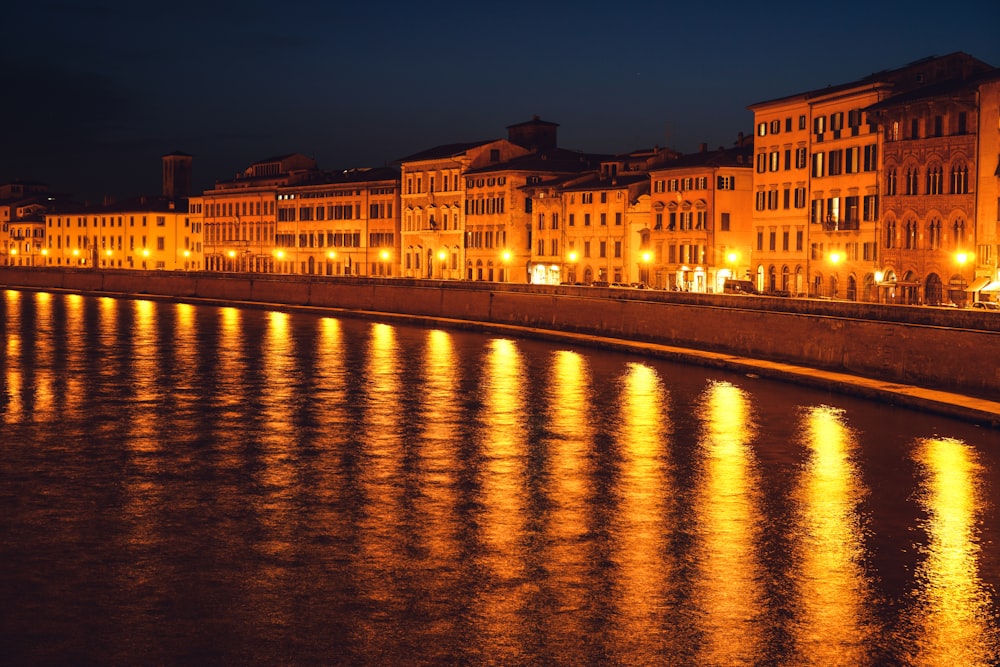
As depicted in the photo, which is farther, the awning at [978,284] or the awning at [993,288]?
the awning at [978,284]

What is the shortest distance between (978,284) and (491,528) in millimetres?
37021

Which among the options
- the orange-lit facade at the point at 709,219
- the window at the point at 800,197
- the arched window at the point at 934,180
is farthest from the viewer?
the orange-lit facade at the point at 709,219

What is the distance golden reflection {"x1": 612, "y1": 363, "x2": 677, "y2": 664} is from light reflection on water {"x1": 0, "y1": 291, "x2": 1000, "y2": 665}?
0.14 ft

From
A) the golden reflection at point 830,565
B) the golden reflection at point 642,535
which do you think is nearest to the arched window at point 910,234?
the golden reflection at point 642,535

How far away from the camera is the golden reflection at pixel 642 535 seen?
10.9 m

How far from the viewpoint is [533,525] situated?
15.1m

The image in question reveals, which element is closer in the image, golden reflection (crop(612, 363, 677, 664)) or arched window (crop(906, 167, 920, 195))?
golden reflection (crop(612, 363, 677, 664))

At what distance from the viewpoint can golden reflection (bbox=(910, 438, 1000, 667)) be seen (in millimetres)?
10477

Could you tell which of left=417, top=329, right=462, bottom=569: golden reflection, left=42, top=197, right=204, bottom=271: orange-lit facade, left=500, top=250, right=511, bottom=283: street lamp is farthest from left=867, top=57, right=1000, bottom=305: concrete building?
left=42, top=197, right=204, bottom=271: orange-lit facade

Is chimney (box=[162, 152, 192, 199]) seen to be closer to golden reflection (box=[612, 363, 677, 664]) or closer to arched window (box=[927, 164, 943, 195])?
arched window (box=[927, 164, 943, 195])

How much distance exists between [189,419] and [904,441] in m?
13.1

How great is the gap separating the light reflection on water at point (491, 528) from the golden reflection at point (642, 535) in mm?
42

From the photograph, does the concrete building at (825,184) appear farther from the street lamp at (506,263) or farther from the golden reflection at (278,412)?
the golden reflection at (278,412)

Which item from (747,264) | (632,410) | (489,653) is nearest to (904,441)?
(632,410)
